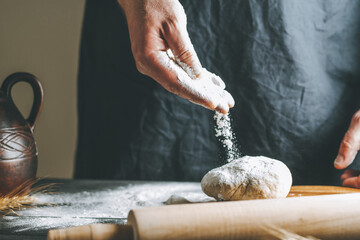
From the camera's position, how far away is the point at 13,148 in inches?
39.6

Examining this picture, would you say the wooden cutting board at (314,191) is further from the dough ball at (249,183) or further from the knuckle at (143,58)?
the knuckle at (143,58)

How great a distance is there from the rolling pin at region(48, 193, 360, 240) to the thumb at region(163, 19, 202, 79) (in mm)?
450

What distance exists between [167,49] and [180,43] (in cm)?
7

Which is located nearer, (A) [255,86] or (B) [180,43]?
(B) [180,43]

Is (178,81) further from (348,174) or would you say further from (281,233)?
(348,174)

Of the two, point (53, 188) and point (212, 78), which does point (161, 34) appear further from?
point (53, 188)

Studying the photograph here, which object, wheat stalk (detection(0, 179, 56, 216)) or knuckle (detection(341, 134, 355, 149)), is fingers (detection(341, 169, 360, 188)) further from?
wheat stalk (detection(0, 179, 56, 216))

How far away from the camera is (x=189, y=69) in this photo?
3.43 ft

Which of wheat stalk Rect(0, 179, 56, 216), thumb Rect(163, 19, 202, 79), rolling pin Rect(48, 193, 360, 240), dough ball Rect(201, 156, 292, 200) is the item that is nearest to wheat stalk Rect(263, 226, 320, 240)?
rolling pin Rect(48, 193, 360, 240)

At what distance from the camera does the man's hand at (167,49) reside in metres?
1.00

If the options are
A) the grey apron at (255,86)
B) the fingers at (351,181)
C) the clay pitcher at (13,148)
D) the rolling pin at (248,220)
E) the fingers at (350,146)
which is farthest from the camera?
the grey apron at (255,86)

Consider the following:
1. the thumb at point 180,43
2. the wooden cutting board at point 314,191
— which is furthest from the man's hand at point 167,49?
the wooden cutting board at point 314,191

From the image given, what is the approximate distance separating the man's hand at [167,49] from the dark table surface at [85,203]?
34 centimetres

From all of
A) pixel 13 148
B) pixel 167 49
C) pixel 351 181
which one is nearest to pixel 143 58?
pixel 167 49
